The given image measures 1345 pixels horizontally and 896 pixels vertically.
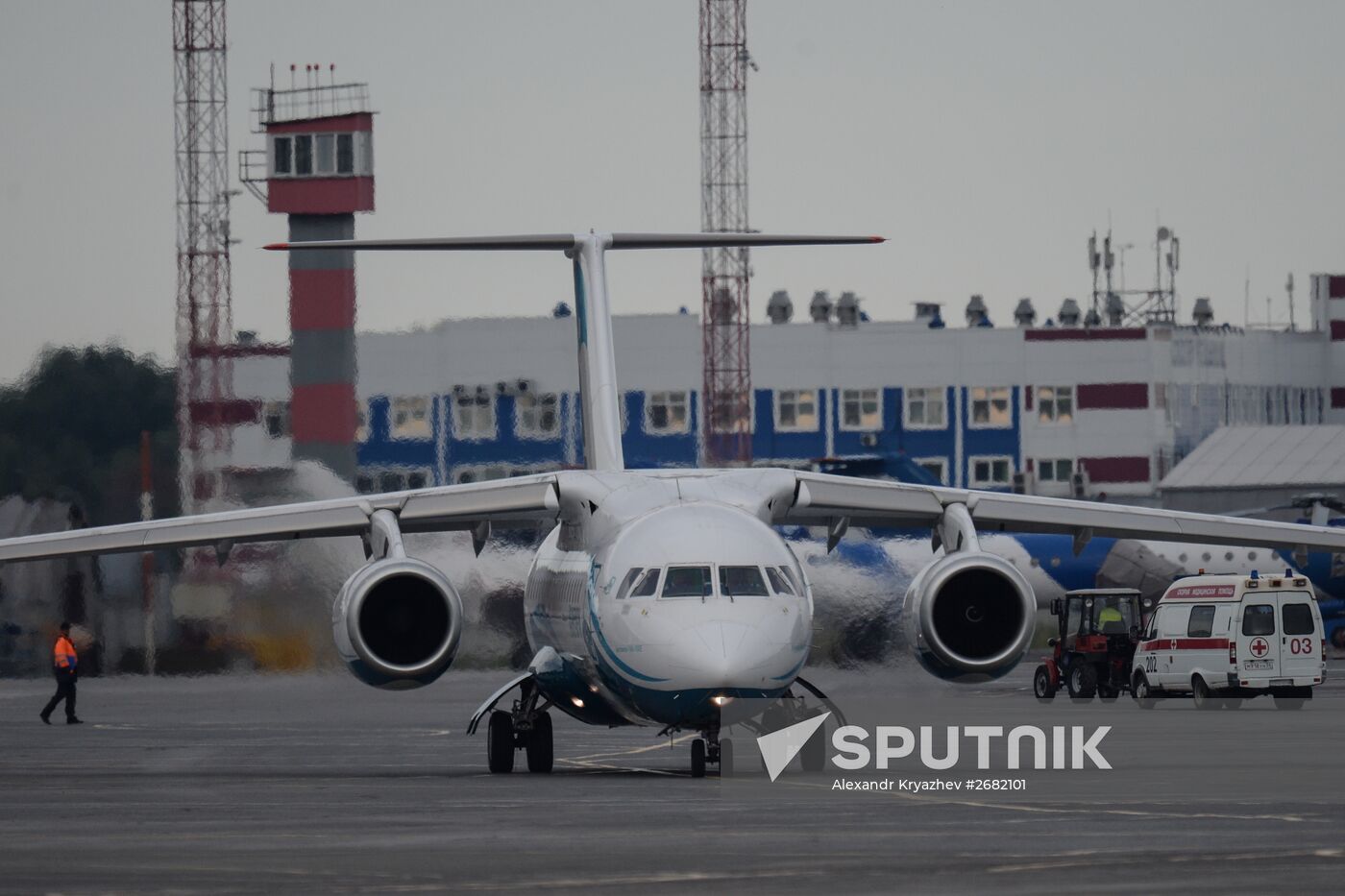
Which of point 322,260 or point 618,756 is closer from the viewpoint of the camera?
point 618,756

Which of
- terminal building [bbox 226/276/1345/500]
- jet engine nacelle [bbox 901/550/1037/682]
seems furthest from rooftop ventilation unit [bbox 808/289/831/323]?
jet engine nacelle [bbox 901/550/1037/682]

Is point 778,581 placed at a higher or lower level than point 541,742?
higher

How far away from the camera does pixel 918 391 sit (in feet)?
290

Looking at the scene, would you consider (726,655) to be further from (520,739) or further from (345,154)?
(345,154)

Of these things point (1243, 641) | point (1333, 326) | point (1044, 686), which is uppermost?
point (1333, 326)

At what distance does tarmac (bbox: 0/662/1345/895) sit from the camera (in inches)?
525

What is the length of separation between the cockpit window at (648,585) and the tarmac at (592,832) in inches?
62.4

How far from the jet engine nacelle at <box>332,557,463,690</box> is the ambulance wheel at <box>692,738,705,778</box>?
2358 mm

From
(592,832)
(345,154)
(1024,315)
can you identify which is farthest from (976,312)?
(592,832)

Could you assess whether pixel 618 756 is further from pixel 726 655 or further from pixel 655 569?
pixel 726 655

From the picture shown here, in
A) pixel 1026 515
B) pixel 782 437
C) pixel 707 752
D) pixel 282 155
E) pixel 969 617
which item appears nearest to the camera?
pixel 707 752

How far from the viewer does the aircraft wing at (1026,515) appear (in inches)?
914

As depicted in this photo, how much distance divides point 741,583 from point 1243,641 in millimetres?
16338

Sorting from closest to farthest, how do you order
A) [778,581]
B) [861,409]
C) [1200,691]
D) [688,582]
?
1. [688,582]
2. [778,581]
3. [1200,691]
4. [861,409]
